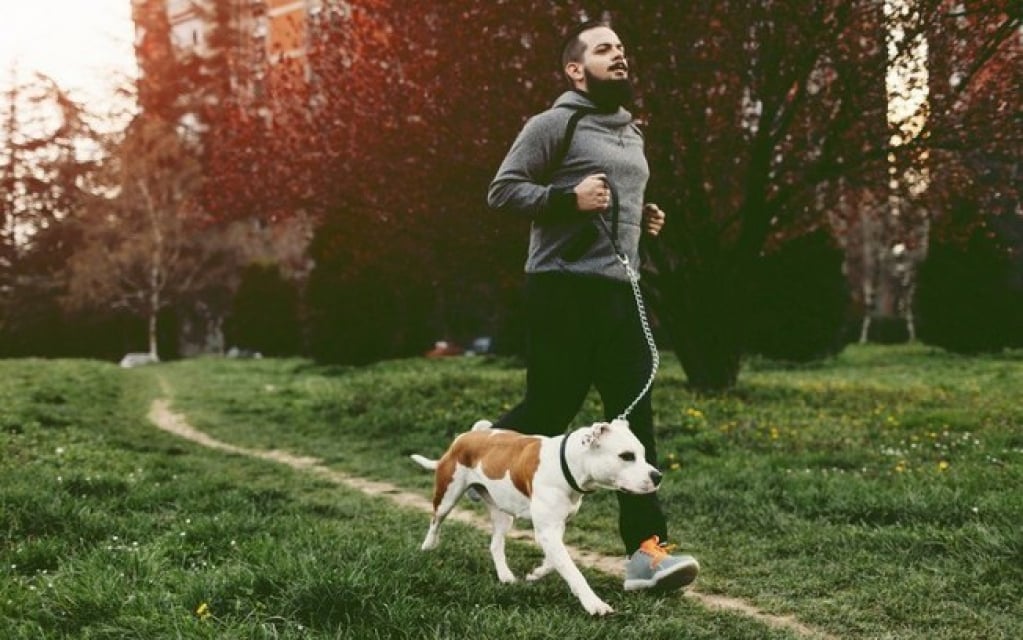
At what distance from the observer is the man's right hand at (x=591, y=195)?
12.6 feet

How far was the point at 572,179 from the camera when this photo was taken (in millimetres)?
4152

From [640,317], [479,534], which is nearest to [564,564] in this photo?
[640,317]

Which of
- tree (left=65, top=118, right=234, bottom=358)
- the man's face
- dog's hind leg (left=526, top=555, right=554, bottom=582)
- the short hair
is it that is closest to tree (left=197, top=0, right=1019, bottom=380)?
the short hair

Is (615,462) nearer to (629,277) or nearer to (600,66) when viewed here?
(629,277)

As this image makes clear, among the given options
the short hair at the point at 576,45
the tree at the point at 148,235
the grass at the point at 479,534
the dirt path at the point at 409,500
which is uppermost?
the tree at the point at 148,235

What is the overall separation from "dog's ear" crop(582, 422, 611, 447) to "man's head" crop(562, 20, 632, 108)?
1.45 metres

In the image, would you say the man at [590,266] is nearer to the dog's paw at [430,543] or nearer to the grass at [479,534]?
the grass at [479,534]

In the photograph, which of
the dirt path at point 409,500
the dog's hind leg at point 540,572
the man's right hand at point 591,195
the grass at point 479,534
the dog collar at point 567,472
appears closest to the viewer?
the grass at point 479,534

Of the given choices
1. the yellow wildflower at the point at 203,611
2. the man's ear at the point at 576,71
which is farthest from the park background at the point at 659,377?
the man's ear at the point at 576,71

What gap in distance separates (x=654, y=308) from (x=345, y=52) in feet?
24.8

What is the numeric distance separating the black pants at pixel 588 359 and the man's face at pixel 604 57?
882 millimetres

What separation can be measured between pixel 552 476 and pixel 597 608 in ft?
1.75

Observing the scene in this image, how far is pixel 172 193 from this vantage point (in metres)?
34.8

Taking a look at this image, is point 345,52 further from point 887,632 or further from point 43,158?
point 43,158
